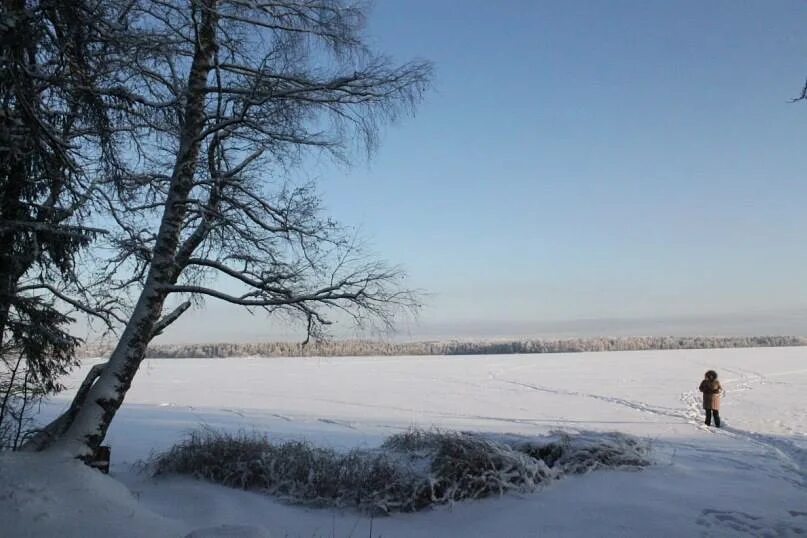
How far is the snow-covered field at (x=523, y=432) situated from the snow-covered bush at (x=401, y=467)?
0.82 ft

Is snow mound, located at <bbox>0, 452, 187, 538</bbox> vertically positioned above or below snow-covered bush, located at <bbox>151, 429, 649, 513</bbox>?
above

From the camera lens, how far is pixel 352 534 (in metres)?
6.70

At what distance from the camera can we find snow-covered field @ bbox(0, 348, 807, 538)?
6.87 metres

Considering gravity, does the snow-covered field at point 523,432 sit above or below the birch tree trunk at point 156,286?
below

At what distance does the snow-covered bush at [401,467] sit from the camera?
26.5 feet

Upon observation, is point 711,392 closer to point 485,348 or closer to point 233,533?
point 233,533

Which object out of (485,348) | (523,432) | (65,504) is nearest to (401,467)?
(65,504)

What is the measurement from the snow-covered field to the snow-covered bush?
0.82 feet

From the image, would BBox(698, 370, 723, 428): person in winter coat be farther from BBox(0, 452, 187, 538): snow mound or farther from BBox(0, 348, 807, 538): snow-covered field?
BBox(0, 452, 187, 538): snow mound

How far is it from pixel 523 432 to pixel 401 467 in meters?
7.61

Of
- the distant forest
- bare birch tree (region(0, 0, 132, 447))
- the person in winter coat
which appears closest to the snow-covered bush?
bare birch tree (region(0, 0, 132, 447))

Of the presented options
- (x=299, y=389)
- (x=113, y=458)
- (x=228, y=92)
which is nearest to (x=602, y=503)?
(x=228, y=92)

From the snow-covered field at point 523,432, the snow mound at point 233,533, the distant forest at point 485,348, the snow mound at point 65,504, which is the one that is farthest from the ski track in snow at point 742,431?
the distant forest at point 485,348

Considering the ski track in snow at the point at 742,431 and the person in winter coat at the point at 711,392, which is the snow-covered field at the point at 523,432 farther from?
the person in winter coat at the point at 711,392
